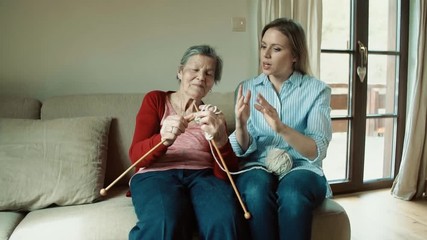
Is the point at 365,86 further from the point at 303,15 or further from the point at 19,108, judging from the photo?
the point at 19,108

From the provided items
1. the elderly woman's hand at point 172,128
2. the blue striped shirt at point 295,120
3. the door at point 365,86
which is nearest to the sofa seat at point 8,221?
the elderly woman's hand at point 172,128

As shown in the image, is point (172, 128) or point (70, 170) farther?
point (70, 170)

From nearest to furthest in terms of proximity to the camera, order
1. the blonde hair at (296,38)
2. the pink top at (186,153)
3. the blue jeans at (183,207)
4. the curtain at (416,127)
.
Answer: the blue jeans at (183,207)
the pink top at (186,153)
the blonde hair at (296,38)
the curtain at (416,127)

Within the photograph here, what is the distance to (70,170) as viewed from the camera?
4.38 feet

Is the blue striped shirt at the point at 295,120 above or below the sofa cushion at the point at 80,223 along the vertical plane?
above

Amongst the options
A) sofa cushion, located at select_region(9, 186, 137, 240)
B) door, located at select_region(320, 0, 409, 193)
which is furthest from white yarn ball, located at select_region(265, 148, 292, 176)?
door, located at select_region(320, 0, 409, 193)

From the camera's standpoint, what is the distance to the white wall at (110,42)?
1711 millimetres

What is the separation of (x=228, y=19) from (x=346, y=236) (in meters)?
1.35

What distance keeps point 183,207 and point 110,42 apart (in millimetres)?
1121

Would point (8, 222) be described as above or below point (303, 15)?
below

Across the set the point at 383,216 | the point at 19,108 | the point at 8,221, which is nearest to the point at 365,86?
the point at 383,216

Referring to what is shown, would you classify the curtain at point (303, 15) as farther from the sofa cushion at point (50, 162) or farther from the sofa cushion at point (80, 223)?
the sofa cushion at point (80, 223)

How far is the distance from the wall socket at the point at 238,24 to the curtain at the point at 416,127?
1.36 m

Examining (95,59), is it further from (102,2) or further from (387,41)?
(387,41)
